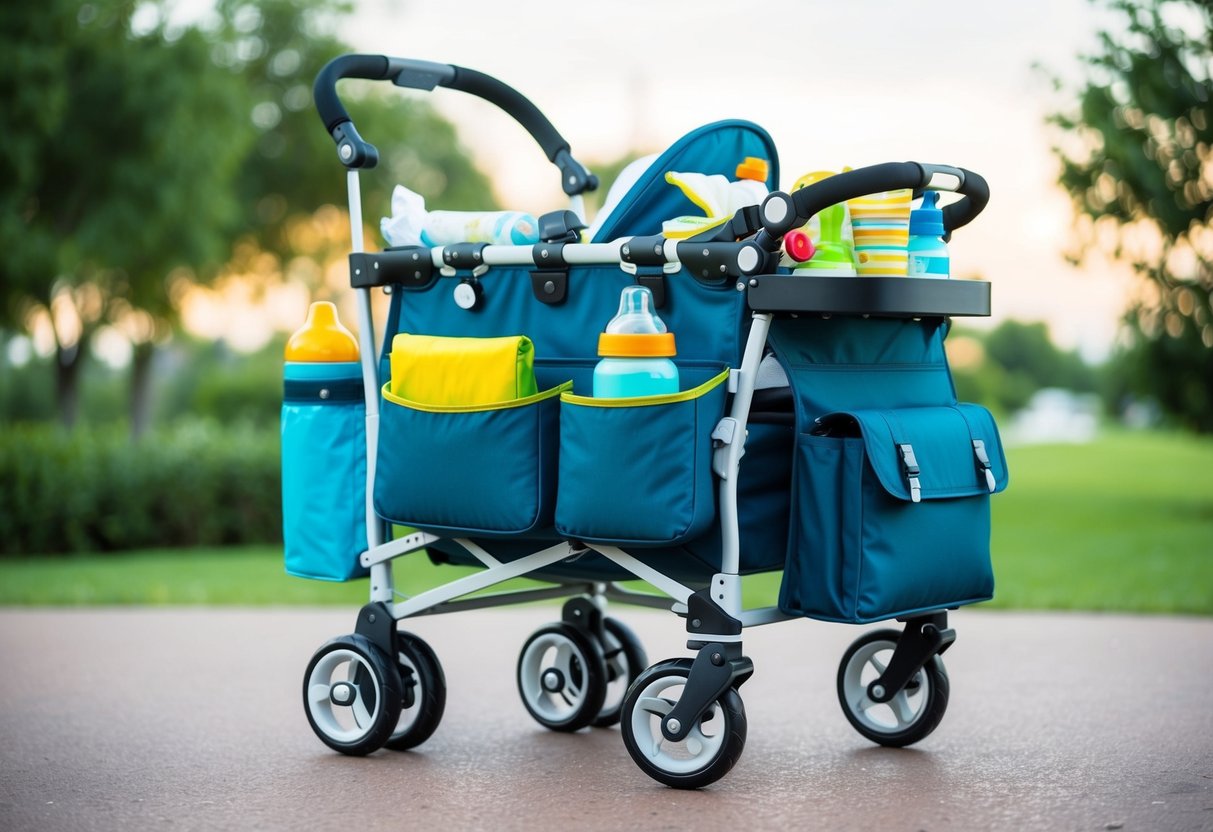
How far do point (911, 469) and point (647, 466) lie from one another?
0.64 metres

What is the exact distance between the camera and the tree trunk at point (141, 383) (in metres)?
23.1

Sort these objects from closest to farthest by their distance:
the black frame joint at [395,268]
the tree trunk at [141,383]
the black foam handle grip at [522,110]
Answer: the black frame joint at [395,268] → the black foam handle grip at [522,110] → the tree trunk at [141,383]

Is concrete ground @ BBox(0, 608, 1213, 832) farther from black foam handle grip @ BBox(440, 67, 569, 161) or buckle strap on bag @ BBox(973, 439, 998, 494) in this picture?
black foam handle grip @ BBox(440, 67, 569, 161)

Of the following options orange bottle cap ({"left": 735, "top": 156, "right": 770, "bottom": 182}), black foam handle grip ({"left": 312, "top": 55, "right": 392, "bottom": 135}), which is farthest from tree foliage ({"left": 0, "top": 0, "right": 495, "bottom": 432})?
orange bottle cap ({"left": 735, "top": 156, "right": 770, "bottom": 182})

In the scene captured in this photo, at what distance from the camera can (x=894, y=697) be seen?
4.23m

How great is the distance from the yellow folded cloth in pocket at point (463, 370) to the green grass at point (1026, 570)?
160 inches

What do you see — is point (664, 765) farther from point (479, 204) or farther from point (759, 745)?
point (479, 204)

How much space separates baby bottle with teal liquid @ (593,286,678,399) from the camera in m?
3.59

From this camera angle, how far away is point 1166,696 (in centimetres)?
504

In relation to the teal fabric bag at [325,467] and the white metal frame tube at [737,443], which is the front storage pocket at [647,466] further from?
the teal fabric bag at [325,467]

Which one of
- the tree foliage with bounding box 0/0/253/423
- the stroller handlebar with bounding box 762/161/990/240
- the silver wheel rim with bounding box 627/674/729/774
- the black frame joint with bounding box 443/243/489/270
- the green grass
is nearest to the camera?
the stroller handlebar with bounding box 762/161/990/240

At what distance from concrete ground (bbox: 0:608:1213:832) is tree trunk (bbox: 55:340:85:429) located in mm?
15208

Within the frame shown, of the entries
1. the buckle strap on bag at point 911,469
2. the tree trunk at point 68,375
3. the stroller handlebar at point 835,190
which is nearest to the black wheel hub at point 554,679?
the buckle strap on bag at point 911,469

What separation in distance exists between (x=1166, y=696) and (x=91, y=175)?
1335cm
